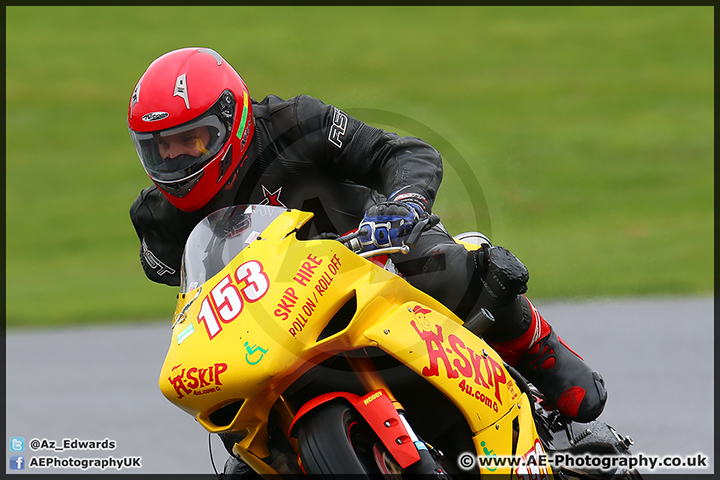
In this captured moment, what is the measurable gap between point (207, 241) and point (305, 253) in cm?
35

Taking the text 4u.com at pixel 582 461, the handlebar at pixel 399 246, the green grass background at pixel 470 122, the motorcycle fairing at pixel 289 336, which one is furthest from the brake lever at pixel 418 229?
the green grass background at pixel 470 122

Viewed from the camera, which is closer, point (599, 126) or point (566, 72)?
point (599, 126)

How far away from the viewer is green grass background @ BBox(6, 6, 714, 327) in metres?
9.99

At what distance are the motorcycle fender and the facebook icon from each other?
3075 millimetres

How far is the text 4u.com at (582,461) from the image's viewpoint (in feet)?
9.86

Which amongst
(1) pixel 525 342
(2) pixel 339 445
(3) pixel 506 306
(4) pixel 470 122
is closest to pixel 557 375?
(1) pixel 525 342

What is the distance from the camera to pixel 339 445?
2.71 meters

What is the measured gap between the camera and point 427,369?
292cm

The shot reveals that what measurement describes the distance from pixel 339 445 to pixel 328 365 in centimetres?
32

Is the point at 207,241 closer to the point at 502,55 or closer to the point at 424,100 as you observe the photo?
the point at 424,100

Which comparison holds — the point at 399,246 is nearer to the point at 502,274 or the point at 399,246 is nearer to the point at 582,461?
the point at 502,274

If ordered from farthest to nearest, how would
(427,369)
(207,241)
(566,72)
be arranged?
(566,72)
(207,241)
(427,369)

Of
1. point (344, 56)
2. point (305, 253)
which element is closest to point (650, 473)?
point (305, 253)

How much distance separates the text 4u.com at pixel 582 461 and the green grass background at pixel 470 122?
257cm
